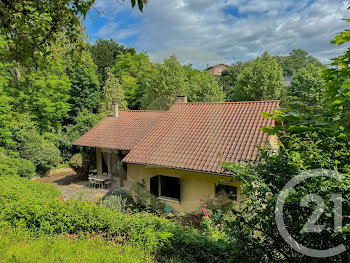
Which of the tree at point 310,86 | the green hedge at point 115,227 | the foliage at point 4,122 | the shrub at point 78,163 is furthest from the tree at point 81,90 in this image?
the tree at point 310,86

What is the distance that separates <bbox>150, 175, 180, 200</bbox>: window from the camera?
11.8m

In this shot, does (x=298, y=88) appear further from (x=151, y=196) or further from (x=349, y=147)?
(x=349, y=147)

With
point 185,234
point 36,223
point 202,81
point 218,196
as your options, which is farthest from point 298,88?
point 36,223

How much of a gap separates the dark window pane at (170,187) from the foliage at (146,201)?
2.35 ft

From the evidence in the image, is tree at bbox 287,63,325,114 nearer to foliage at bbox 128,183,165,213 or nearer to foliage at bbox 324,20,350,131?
foliage at bbox 128,183,165,213

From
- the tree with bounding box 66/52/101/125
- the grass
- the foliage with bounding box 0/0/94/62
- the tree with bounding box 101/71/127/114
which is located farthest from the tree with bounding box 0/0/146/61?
the tree with bounding box 66/52/101/125

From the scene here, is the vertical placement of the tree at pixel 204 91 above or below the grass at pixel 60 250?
above

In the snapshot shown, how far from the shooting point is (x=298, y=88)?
2862 centimetres

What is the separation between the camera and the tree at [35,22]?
4250 millimetres

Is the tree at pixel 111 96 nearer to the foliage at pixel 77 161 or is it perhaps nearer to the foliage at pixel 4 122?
the foliage at pixel 77 161

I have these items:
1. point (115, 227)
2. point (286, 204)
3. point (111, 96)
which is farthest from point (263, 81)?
point (286, 204)

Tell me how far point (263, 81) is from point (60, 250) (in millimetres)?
31318

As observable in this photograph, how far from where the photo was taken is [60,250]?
15.4 ft

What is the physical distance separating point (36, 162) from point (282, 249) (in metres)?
21.4
